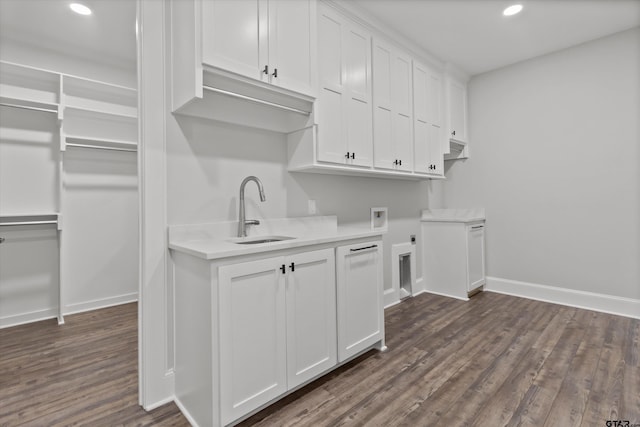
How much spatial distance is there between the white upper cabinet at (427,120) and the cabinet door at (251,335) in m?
2.31

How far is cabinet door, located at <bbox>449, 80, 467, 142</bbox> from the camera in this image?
3803 mm

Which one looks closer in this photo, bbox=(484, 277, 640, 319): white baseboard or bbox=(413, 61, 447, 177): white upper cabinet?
bbox=(484, 277, 640, 319): white baseboard

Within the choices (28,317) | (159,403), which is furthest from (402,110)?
(28,317)

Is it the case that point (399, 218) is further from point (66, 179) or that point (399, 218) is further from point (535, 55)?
point (66, 179)

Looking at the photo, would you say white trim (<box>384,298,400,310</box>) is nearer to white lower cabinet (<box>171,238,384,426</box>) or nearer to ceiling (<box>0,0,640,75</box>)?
white lower cabinet (<box>171,238,384,426</box>)

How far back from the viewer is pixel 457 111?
393cm

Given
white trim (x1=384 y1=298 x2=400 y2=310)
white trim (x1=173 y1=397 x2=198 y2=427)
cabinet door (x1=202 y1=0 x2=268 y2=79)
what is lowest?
white trim (x1=173 y1=397 x2=198 y2=427)

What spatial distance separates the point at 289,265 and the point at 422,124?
8.18ft

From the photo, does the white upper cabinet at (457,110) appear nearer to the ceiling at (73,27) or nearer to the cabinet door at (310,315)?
the cabinet door at (310,315)

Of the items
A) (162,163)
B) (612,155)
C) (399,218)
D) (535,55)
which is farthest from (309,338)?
(535,55)

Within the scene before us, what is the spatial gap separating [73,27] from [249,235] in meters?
2.67

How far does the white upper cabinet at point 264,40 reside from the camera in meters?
1.67

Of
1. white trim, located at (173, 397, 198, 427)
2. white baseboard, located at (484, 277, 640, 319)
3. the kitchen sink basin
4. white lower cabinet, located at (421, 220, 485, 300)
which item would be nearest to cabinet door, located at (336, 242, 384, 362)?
the kitchen sink basin

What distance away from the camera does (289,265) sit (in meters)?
1.72
